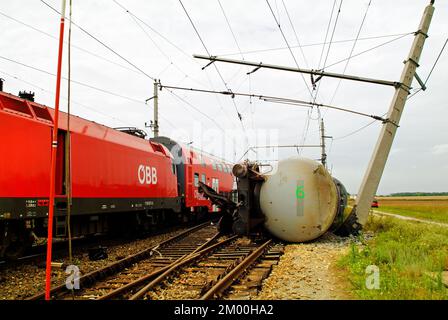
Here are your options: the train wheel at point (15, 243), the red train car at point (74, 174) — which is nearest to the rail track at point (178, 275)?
the red train car at point (74, 174)

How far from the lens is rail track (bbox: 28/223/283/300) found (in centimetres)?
701

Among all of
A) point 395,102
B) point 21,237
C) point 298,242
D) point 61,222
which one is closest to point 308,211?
point 298,242

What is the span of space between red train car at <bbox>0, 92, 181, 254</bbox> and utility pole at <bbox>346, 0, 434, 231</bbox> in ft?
25.0

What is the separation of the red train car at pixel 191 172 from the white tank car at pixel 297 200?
216 inches

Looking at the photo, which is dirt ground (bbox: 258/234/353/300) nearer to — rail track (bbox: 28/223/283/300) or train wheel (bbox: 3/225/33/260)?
rail track (bbox: 28/223/283/300)

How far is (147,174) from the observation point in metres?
15.5

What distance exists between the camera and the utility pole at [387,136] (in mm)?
14758

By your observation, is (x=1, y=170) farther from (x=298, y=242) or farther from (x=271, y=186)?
(x=298, y=242)

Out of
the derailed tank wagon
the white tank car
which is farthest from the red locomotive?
the white tank car

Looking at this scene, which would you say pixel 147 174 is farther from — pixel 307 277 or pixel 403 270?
pixel 403 270

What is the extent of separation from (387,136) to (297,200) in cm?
465

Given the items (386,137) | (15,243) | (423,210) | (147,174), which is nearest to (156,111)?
(147,174)

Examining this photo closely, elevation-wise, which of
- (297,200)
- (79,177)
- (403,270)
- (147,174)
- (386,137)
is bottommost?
(403,270)

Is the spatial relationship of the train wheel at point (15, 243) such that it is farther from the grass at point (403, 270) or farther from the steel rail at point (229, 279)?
the grass at point (403, 270)
